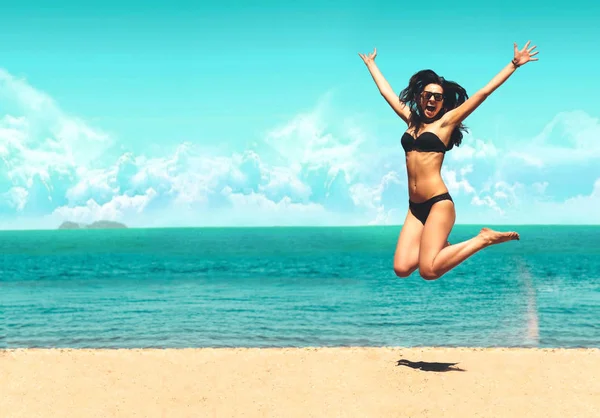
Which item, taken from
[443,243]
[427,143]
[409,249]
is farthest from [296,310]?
[427,143]

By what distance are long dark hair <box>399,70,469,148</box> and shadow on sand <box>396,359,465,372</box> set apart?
15.7 feet

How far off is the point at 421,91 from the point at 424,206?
1.28 m

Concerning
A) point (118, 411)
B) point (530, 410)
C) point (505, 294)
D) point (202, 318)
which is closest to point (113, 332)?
point (202, 318)

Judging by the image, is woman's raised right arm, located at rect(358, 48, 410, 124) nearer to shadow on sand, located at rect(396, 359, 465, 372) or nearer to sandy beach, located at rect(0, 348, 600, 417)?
sandy beach, located at rect(0, 348, 600, 417)

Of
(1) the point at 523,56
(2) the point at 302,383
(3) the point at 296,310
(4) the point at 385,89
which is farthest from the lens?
(3) the point at 296,310

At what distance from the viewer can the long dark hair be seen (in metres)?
7.76

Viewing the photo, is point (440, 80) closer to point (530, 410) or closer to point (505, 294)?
point (530, 410)

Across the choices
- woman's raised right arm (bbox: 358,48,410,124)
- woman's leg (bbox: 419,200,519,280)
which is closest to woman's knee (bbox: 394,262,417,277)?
woman's leg (bbox: 419,200,519,280)

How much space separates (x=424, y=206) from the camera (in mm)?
7883

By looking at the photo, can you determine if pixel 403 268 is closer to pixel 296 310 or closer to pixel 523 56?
pixel 523 56

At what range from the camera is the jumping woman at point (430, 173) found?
7.39m

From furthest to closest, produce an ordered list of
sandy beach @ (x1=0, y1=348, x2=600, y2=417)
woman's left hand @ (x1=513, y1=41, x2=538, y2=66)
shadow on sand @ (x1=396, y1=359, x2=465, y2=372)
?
1. shadow on sand @ (x1=396, y1=359, x2=465, y2=372)
2. sandy beach @ (x1=0, y1=348, x2=600, y2=417)
3. woman's left hand @ (x1=513, y1=41, x2=538, y2=66)

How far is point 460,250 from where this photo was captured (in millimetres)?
7309

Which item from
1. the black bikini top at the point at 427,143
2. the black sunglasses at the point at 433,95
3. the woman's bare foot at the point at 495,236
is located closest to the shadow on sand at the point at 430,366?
the woman's bare foot at the point at 495,236
